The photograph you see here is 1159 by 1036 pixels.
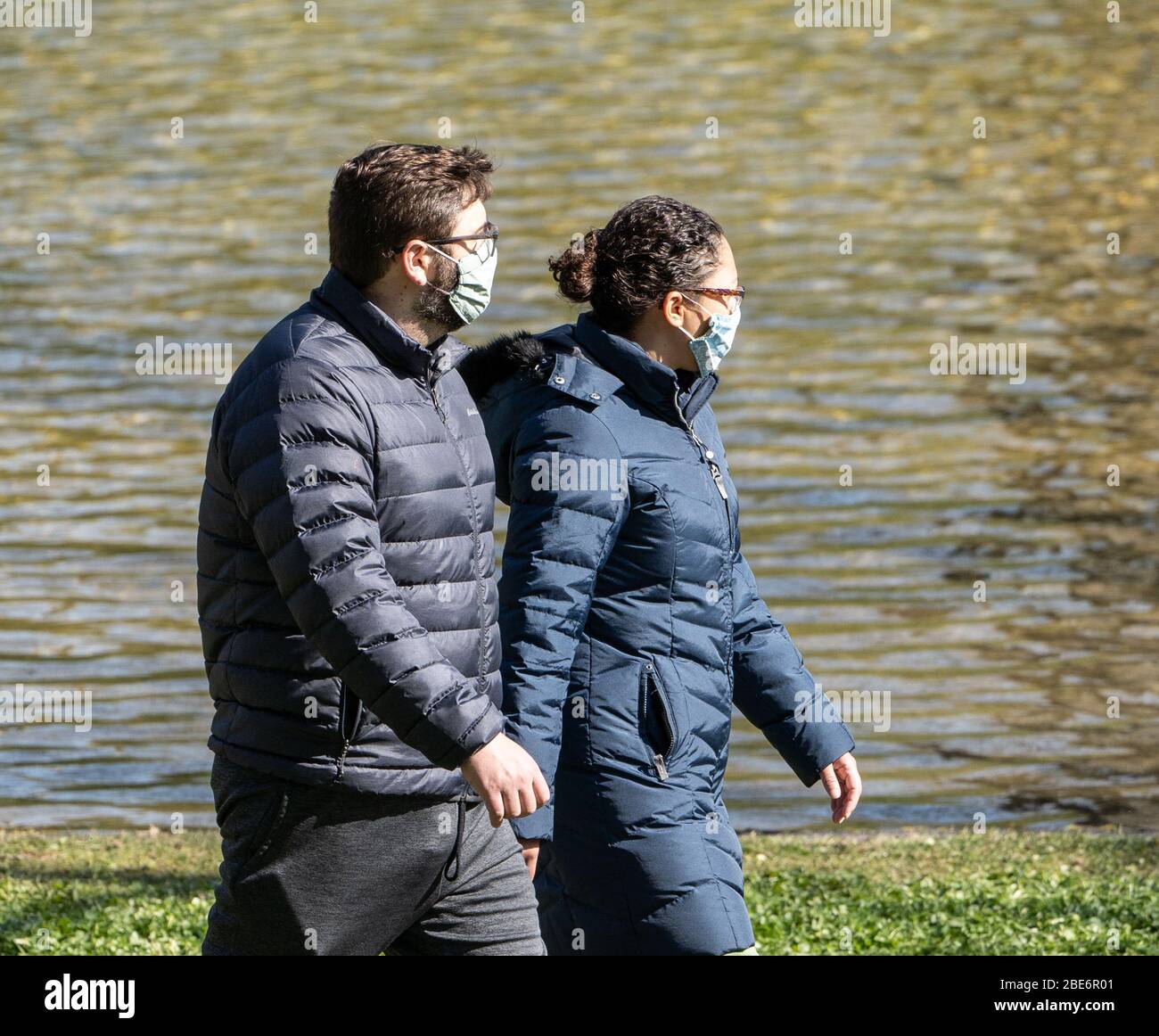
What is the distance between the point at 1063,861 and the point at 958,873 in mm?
449

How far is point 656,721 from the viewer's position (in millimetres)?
3895

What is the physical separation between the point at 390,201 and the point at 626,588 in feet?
3.17

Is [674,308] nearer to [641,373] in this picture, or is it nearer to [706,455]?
[641,373]

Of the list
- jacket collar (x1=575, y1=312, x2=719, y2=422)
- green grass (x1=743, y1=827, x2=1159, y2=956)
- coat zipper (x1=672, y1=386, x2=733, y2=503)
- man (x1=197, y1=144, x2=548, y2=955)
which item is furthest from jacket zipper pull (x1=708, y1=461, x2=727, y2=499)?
green grass (x1=743, y1=827, x2=1159, y2=956)

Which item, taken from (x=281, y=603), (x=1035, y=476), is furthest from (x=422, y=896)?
(x=1035, y=476)

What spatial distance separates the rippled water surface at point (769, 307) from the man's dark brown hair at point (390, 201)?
4485 millimetres

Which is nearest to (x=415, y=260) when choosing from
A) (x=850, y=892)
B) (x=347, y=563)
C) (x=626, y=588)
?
(x=347, y=563)

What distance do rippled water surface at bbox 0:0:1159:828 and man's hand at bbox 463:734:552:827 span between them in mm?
4420

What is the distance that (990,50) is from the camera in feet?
81.2

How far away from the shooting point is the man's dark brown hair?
11.4 ft

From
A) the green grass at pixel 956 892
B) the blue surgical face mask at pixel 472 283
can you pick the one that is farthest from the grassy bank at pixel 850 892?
the blue surgical face mask at pixel 472 283

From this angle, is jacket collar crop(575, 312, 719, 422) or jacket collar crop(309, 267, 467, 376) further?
jacket collar crop(575, 312, 719, 422)

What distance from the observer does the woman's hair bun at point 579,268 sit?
13.7ft

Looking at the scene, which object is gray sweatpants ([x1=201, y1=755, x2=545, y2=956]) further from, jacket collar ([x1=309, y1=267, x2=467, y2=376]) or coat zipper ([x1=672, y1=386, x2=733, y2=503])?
coat zipper ([x1=672, y1=386, x2=733, y2=503])
